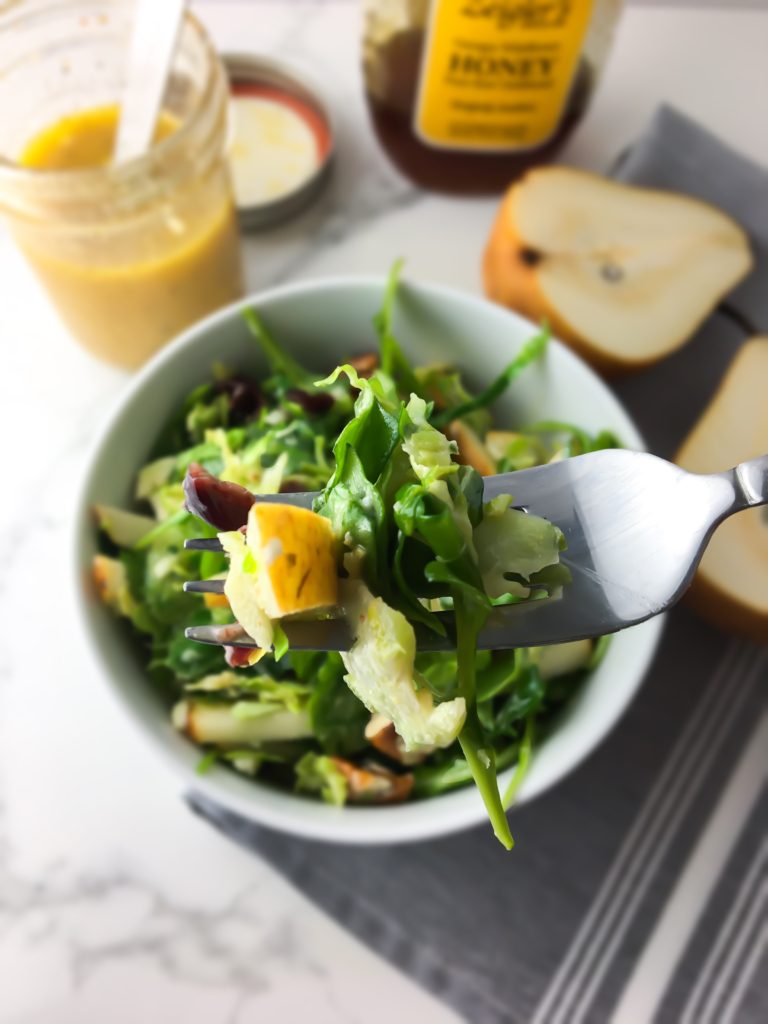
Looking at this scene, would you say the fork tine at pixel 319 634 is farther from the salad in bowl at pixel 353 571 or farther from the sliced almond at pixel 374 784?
the sliced almond at pixel 374 784

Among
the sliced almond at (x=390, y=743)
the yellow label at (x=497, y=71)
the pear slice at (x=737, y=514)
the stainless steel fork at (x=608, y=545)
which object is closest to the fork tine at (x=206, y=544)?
the stainless steel fork at (x=608, y=545)

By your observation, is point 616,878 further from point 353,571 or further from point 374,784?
point 353,571

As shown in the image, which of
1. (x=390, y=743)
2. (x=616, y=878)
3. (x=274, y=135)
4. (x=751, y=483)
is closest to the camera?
(x=751, y=483)

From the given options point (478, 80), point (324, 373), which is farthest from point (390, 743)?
point (478, 80)

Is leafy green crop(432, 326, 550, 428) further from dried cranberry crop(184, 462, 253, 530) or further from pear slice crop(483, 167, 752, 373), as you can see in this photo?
dried cranberry crop(184, 462, 253, 530)

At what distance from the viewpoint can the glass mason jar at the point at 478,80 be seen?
2.51 ft

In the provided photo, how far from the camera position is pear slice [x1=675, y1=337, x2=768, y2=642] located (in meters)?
0.73

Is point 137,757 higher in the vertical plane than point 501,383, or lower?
lower

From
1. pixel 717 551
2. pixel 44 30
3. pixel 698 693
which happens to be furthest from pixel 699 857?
pixel 44 30

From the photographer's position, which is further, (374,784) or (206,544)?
(374,784)

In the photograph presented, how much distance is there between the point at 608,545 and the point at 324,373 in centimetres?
40

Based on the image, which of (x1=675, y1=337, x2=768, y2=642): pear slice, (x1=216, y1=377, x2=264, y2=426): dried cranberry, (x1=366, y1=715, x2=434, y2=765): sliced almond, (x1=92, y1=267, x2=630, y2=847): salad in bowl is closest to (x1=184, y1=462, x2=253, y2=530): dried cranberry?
(x1=92, y1=267, x2=630, y2=847): salad in bowl

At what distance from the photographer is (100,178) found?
2.21ft

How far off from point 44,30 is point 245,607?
0.68 metres
